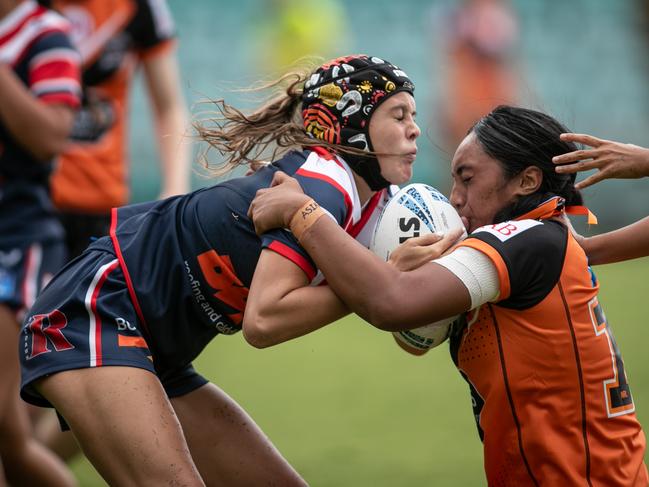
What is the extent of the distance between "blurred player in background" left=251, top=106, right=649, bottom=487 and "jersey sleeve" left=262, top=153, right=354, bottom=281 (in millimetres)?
46

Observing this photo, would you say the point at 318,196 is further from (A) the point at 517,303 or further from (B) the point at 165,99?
(B) the point at 165,99

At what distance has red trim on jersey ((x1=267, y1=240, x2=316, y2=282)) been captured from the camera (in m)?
3.25

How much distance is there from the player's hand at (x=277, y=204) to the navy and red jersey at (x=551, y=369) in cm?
51

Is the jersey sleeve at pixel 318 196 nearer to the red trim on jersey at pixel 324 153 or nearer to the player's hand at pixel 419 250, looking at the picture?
the red trim on jersey at pixel 324 153

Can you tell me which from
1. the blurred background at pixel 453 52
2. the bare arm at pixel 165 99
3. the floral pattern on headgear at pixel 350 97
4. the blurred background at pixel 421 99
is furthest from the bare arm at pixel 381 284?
the blurred background at pixel 453 52

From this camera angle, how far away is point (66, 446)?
227 inches

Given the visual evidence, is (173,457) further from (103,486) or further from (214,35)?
(214,35)

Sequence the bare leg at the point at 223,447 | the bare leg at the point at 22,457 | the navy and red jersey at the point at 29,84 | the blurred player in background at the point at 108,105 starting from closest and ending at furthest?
the bare leg at the point at 223,447
the bare leg at the point at 22,457
the navy and red jersey at the point at 29,84
the blurred player in background at the point at 108,105

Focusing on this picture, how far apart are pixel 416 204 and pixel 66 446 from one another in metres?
3.05

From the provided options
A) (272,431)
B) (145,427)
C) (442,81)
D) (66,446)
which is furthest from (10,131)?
(442,81)

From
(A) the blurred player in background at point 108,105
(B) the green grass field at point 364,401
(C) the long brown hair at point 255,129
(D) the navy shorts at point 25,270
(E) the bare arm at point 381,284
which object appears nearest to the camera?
(E) the bare arm at point 381,284

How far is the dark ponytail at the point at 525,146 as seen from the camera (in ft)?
11.1

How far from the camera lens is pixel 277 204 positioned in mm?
3283

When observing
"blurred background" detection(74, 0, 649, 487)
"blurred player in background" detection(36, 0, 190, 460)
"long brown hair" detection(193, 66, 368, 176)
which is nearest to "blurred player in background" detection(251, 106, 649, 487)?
"long brown hair" detection(193, 66, 368, 176)
